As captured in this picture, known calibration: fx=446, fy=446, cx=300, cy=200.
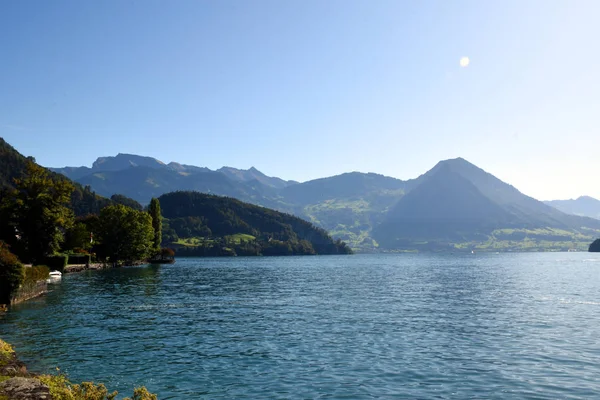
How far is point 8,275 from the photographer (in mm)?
55312

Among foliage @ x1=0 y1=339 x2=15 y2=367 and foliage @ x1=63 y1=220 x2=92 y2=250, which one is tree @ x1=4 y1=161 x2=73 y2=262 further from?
foliage @ x1=0 y1=339 x2=15 y2=367

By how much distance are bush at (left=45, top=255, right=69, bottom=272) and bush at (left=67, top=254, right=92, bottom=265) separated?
2199 cm

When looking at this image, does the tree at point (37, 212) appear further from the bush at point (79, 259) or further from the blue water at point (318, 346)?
the blue water at point (318, 346)

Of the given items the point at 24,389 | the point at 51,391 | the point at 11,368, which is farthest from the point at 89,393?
the point at 11,368

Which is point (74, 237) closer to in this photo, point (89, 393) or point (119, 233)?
point (119, 233)

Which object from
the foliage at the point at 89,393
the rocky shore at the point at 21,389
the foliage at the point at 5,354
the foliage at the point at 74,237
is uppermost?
the foliage at the point at 74,237

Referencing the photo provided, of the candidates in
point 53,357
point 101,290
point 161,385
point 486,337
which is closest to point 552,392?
point 486,337

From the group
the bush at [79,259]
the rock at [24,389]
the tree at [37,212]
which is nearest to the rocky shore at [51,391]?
the rock at [24,389]

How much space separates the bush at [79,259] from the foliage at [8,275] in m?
81.8

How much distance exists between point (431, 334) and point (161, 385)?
2544 centimetres

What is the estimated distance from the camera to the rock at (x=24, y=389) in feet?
57.6

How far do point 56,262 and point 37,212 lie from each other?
694 inches

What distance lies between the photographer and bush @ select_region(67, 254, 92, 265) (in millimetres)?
133250

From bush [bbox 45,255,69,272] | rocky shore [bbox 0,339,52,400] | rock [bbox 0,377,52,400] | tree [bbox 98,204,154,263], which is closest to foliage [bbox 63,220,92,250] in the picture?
tree [bbox 98,204,154,263]
